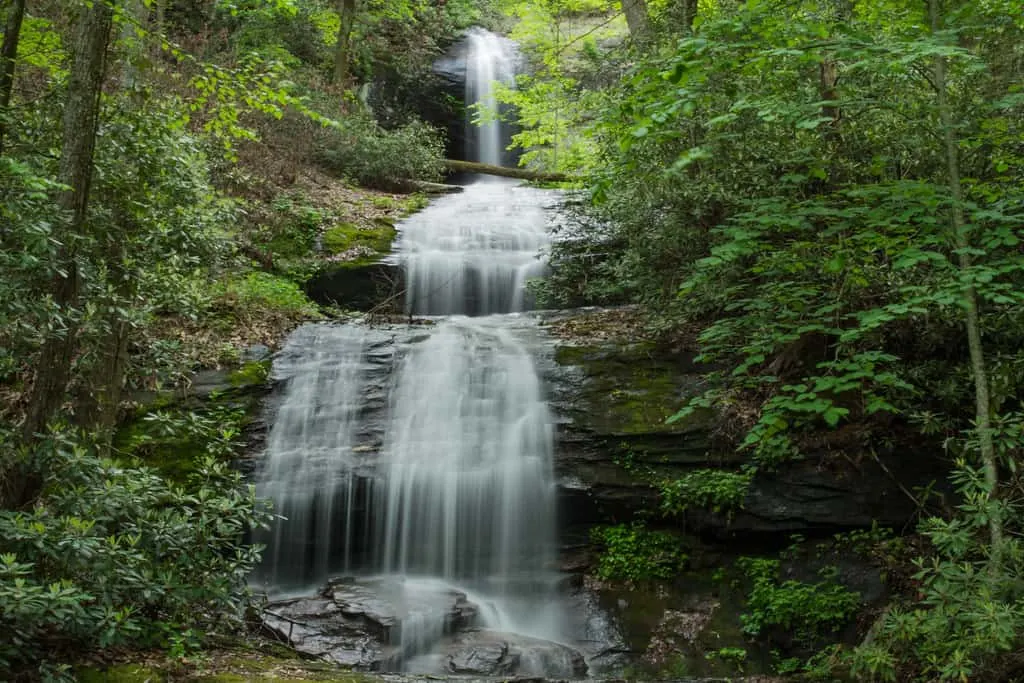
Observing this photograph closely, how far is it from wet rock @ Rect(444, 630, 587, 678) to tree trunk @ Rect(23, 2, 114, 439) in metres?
3.78

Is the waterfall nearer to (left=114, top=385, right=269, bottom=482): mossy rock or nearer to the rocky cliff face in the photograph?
the rocky cliff face

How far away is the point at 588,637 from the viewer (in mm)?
7793

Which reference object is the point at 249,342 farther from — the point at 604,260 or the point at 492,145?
the point at 492,145

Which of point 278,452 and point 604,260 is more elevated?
point 604,260

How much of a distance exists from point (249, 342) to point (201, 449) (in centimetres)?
190

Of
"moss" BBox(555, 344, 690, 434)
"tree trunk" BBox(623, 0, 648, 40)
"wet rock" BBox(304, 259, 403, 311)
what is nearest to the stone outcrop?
"moss" BBox(555, 344, 690, 434)

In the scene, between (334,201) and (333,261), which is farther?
(334,201)

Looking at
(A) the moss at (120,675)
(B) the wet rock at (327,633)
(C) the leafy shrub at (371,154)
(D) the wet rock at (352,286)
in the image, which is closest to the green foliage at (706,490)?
(B) the wet rock at (327,633)

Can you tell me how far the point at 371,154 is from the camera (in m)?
17.2

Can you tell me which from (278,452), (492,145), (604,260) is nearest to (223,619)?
(278,452)

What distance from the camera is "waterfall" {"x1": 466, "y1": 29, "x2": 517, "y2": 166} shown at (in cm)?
2320

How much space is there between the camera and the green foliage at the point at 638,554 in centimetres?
814

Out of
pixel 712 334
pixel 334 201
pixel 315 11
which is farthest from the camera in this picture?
pixel 315 11

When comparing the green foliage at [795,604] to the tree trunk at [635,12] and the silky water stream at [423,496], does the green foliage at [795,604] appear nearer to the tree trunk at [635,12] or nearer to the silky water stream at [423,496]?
the silky water stream at [423,496]
